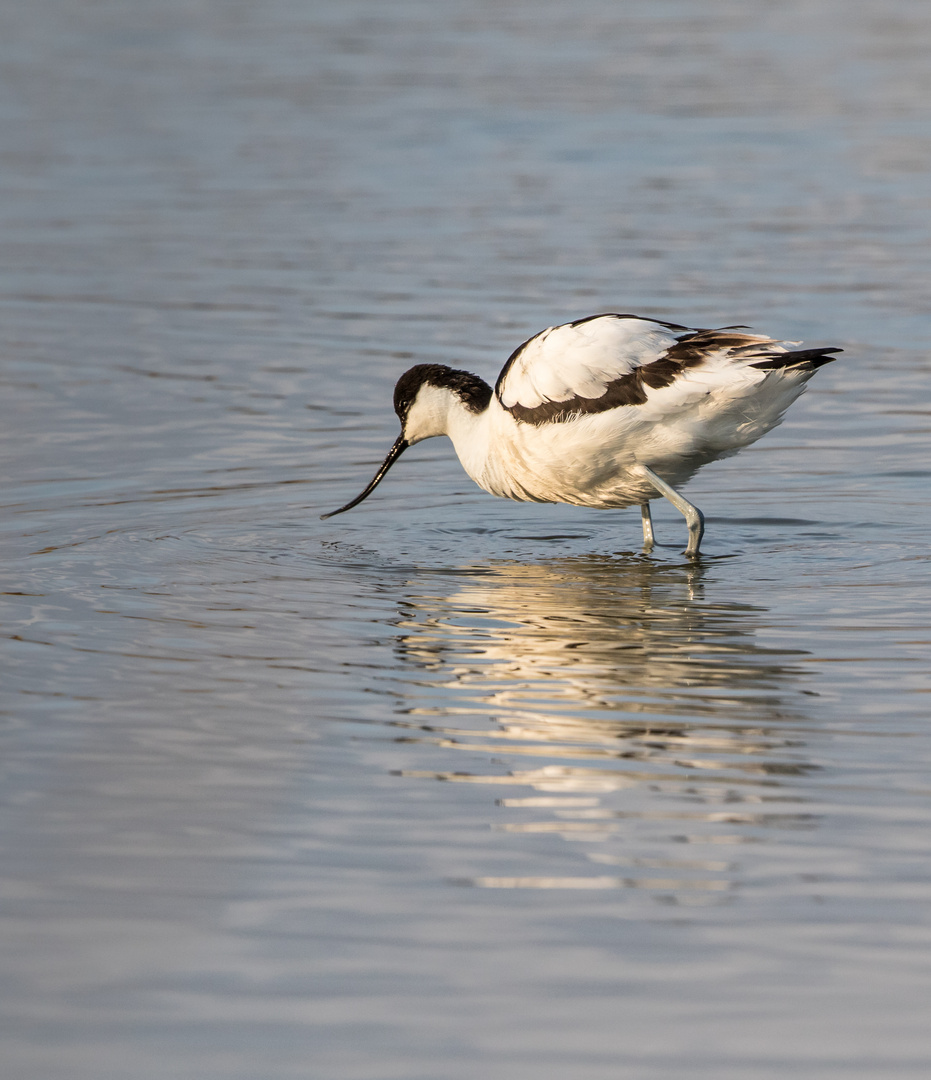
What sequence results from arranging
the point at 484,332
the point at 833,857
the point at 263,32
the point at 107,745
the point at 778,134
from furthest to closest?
the point at 263,32, the point at 778,134, the point at 484,332, the point at 107,745, the point at 833,857

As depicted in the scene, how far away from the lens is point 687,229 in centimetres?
1758

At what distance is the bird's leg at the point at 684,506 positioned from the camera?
895 centimetres

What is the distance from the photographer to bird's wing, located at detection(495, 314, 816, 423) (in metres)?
8.52

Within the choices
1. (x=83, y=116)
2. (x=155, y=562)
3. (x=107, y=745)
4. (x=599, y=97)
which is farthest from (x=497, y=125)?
(x=107, y=745)

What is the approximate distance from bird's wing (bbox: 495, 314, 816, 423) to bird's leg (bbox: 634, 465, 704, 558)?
0.50m

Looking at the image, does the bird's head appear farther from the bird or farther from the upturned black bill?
the bird

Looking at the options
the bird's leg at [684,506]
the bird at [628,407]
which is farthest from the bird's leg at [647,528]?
the bird's leg at [684,506]

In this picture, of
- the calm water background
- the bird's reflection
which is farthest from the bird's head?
the bird's reflection

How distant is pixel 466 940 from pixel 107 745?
198 centimetres

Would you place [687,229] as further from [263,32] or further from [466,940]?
[263,32]

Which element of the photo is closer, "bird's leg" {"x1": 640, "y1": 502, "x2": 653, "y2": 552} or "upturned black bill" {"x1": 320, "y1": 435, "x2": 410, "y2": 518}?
"bird's leg" {"x1": 640, "y1": 502, "x2": 653, "y2": 552}

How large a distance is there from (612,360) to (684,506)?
814 mm

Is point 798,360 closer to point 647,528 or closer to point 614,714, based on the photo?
point 647,528

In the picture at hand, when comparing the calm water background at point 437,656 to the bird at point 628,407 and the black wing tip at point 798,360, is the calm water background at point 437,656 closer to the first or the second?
the bird at point 628,407
